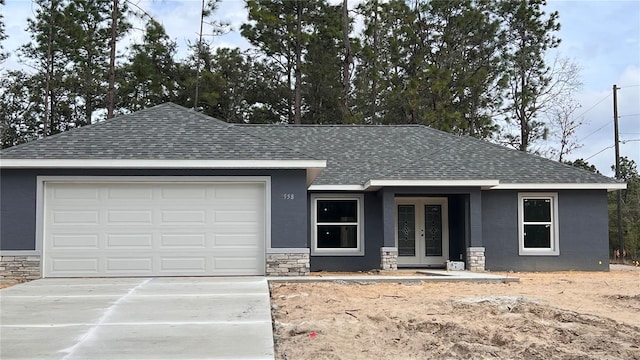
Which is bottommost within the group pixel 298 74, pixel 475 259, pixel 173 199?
pixel 475 259

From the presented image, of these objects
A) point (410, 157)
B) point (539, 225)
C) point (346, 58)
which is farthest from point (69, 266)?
point (346, 58)

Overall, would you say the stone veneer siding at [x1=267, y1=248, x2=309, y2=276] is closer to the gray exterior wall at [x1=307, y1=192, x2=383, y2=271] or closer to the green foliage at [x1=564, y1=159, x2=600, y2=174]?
the gray exterior wall at [x1=307, y1=192, x2=383, y2=271]

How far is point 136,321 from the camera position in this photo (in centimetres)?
779

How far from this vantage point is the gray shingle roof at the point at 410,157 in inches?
659

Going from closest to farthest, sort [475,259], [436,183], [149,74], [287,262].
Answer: [287,262]
[436,183]
[475,259]
[149,74]

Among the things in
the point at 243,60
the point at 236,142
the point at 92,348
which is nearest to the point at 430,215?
the point at 236,142

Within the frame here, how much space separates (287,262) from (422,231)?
18.2ft

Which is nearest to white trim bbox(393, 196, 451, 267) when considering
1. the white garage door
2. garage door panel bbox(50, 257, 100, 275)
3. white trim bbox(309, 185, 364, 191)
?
white trim bbox(309, 185, 364, 191)

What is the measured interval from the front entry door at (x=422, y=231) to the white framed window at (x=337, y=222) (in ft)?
4.27

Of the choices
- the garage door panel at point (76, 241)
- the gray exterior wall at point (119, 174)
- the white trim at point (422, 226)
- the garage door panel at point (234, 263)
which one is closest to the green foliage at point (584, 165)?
the white trim at point (422, 226)

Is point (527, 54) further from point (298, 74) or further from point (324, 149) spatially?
point (324, 149)

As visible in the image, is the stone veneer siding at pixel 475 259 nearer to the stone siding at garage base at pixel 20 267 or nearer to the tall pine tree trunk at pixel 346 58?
the stone siding at garage base at pixel 20 267

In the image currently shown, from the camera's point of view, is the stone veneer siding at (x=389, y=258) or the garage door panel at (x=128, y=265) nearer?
the garage door panel at (x=128, y=265)

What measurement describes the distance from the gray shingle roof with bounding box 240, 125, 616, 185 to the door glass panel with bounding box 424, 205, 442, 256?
148cm
